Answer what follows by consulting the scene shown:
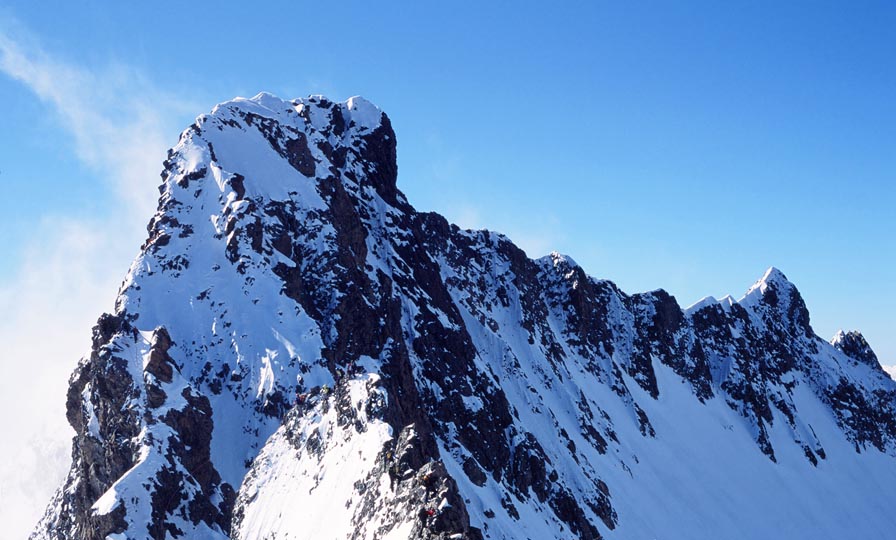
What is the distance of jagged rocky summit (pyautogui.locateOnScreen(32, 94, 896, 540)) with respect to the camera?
61.5 metres

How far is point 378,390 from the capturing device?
2281 inches

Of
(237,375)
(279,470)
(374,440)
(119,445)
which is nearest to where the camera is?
(374,440)

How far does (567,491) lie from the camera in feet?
341

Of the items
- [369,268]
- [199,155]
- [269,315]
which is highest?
[199,155]

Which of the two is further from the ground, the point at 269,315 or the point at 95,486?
the point at 269,315

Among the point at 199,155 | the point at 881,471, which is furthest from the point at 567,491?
the point at 881,471

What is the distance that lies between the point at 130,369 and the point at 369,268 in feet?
121

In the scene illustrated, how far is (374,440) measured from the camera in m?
53.9

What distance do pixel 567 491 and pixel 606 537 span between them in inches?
311

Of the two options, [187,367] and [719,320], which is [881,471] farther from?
[187,367]

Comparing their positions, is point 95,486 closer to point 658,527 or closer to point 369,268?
point 369,268

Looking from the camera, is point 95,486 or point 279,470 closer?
point 279,470

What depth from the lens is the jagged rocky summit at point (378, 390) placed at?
61.5 meters

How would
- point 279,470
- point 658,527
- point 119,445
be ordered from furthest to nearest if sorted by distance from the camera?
point 658,527, point 119,445, point 279,470
